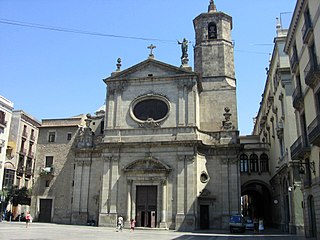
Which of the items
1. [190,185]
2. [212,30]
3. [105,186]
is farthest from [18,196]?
[212,30]

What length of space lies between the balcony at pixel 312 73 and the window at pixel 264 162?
21.5m

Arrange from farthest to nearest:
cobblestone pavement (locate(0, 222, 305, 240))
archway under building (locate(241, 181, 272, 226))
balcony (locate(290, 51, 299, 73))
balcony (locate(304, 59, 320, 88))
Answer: archway under building (locate(241, 181, 272, 226)), balcony (locate(290, 51, 299, 73)), cobblestone pavement (locate(0, 222, 305, 240)), balcony (locate(304, 59, 320, 88))

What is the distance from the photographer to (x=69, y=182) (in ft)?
122

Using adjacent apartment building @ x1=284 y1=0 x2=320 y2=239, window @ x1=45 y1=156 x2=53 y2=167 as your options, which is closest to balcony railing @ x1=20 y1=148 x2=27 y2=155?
window @ x1=45 y1=156 x2=53 y2=167

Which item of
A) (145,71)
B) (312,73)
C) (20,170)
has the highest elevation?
(145,71)

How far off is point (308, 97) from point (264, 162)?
20.9 meters

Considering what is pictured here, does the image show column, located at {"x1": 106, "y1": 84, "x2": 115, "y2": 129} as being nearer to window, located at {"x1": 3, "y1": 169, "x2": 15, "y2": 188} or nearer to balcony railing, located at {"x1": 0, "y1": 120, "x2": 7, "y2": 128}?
balcony railing, located at {"x1": 0, "y1": 120, "x2": 7, "y2": 128}

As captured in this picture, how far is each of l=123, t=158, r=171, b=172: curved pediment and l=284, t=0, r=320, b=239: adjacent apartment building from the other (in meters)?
12.9

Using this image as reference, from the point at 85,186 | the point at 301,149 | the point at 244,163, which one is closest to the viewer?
the point at 301,149

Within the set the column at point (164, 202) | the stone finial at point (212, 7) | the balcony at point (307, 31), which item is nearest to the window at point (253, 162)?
the column at point (164, 202)

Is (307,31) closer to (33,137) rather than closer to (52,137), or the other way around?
(52,137)

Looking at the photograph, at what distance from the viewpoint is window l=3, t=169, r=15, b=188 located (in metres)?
40.3

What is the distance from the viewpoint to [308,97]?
1894 cm

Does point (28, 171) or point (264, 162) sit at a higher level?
point (264, 162)
